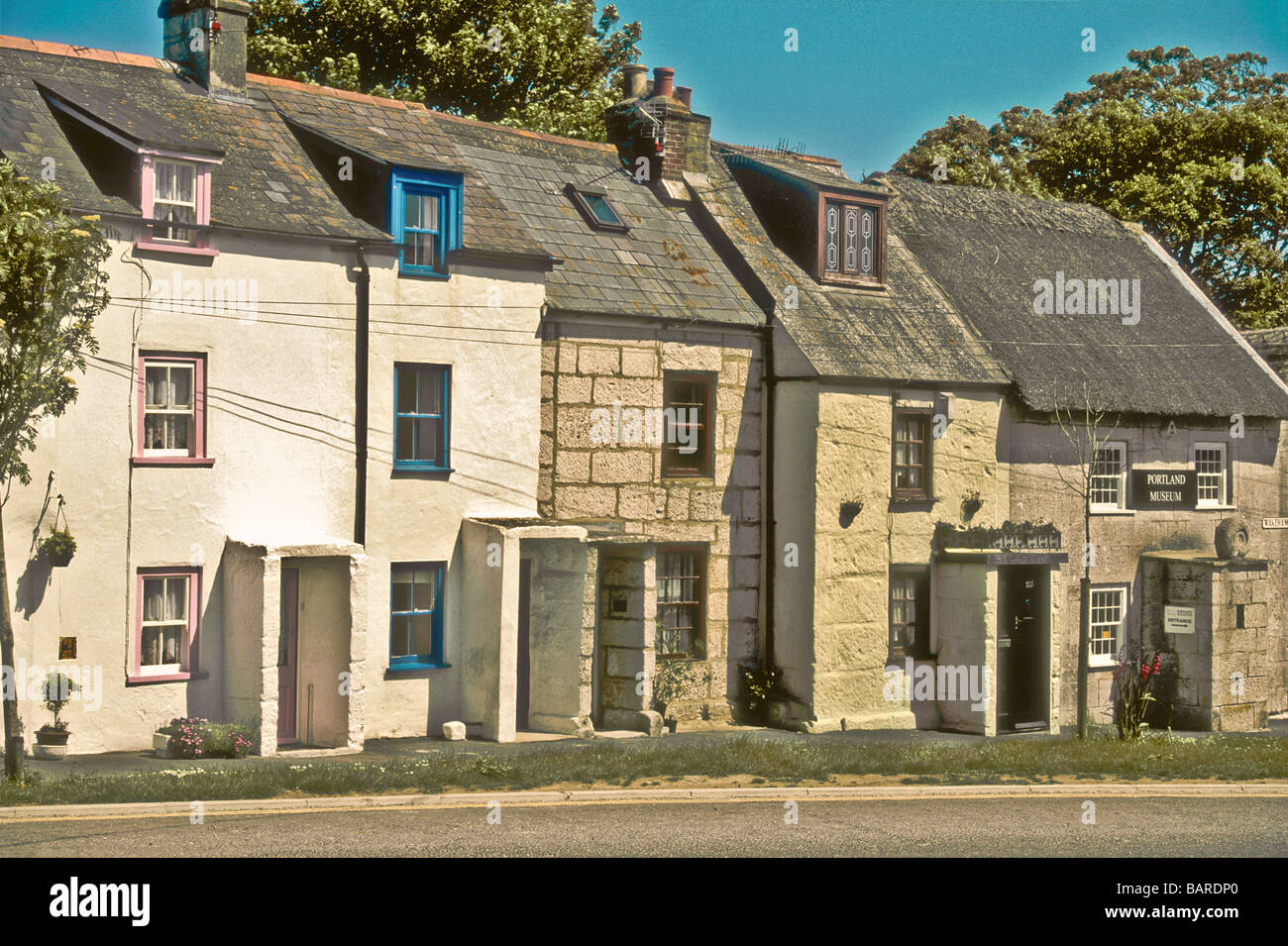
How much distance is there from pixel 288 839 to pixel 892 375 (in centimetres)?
1615

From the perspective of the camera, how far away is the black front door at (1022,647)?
28469 millimetres

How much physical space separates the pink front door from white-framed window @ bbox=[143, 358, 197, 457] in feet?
8.34

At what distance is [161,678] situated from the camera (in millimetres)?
20453

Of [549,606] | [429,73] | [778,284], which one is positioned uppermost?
A: [429,73]

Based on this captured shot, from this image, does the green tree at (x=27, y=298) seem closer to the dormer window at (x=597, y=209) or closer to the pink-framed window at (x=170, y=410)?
the pink-framed window at (x=170, y=410)

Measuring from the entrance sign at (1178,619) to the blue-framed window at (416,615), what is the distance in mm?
15896

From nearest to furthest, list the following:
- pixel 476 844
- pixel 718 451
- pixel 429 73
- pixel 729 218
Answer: pixel 476 844 < pixel 718 451 < pixel 729 218 < pixel 429 73

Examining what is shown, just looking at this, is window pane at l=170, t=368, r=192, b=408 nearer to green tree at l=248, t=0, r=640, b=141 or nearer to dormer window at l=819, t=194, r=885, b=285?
dormer window at l=819, t=194, r=885, b=285

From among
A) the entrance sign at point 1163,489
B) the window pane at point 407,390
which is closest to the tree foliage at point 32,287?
the window pane at point 407,390

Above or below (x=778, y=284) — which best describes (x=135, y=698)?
below

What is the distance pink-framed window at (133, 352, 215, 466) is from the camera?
20.5 meters

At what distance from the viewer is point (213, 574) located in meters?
21.1

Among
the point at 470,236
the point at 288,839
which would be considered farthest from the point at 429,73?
the point at 288,839

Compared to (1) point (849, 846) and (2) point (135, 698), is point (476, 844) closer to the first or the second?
(1) point (849, 846)
